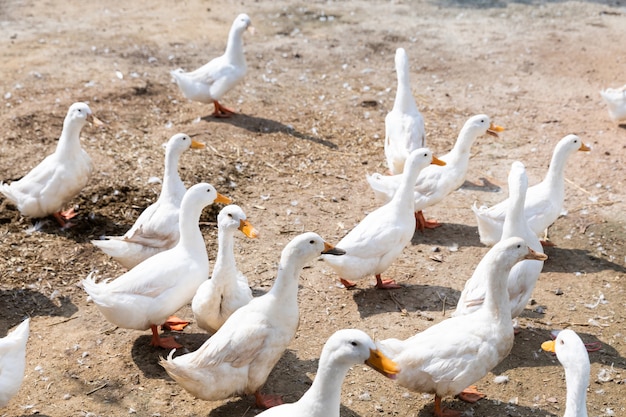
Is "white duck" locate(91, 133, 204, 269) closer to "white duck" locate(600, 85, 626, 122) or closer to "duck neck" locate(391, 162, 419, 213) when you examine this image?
"duck neck" locate(391, 162, 419, 213)

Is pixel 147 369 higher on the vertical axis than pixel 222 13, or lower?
lower

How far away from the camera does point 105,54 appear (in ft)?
36.2

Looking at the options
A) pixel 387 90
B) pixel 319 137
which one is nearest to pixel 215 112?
pixel 319 137

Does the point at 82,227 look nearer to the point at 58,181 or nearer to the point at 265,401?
the point at 58,181

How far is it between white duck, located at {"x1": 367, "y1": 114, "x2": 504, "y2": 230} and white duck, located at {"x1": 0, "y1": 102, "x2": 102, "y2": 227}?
9.39 feet

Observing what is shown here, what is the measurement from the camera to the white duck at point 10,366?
15.9ft

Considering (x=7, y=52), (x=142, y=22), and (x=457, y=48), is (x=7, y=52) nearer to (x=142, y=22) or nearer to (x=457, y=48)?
(x=142, y=22)

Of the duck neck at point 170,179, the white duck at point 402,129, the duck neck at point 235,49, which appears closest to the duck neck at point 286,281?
the duck neck at point 170,179

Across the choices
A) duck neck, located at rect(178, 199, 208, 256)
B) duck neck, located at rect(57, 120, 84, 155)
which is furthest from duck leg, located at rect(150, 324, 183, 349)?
duck neck, located at rect(57, 120, 84, 155)

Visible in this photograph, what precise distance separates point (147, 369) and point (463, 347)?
234 cm

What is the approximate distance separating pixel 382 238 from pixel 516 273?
3.77 ft

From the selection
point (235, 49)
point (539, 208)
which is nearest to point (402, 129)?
point (539, 208)

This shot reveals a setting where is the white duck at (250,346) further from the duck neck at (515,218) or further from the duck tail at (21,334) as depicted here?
the duck neck at (515,218)

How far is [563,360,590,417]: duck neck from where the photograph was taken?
4340mm
